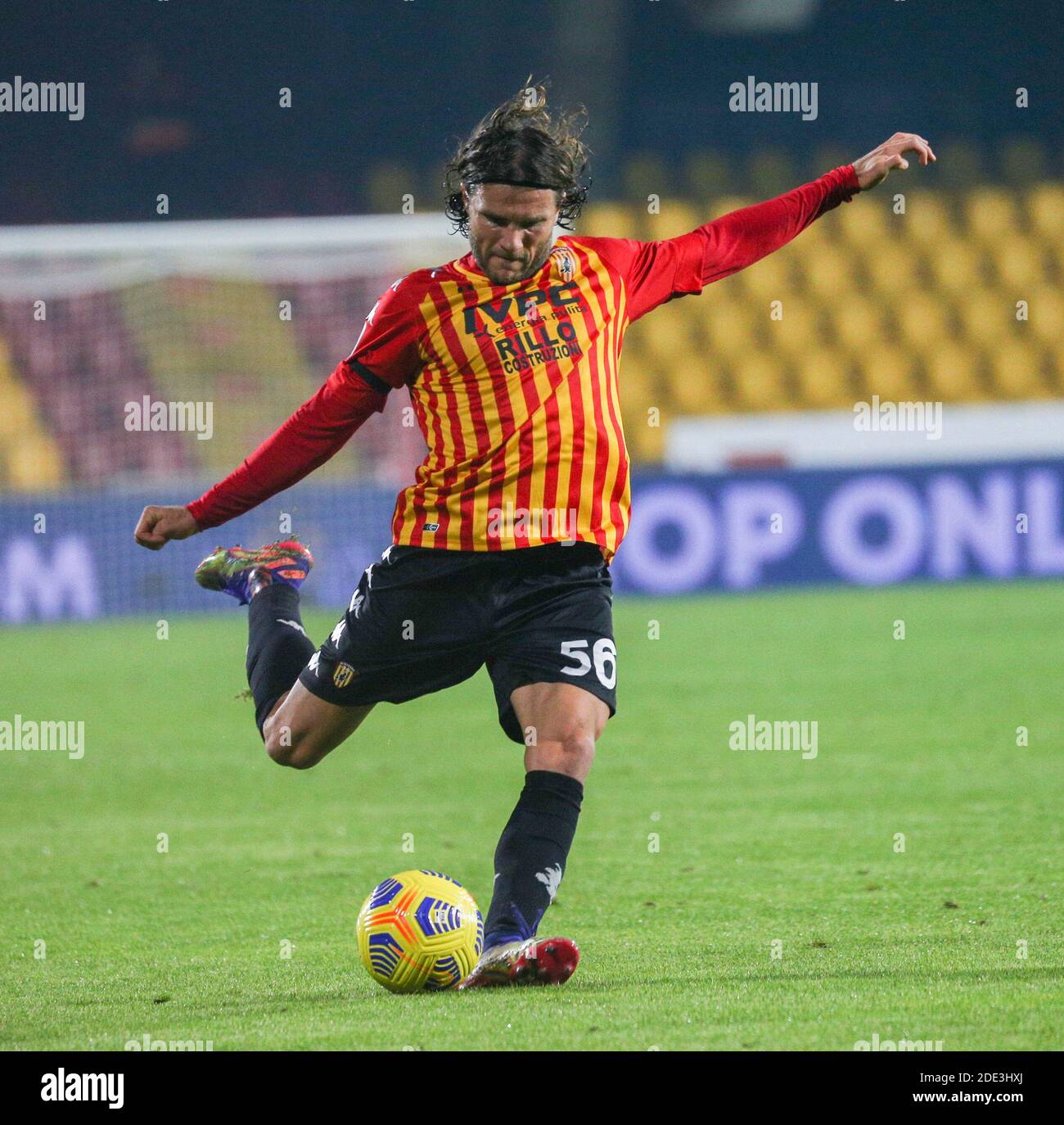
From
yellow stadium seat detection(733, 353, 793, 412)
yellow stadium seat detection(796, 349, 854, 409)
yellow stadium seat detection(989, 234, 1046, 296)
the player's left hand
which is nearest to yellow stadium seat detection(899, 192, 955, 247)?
yellow stadium seat detection(989, 234, 1046, 296)

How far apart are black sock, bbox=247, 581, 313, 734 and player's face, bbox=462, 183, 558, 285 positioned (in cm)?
137

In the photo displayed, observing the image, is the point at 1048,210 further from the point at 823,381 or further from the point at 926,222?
the point at 823,381

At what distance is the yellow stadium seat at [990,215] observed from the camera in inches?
854

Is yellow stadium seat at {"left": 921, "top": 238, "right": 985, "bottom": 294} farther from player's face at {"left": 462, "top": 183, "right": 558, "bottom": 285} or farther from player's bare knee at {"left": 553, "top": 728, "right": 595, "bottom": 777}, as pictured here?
player's bare knee at {"left": 553, "top": 728, "right": 595, "bottom": 777}

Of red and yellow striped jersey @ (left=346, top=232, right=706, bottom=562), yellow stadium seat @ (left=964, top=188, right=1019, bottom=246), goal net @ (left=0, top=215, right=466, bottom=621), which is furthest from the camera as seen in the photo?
yellow stadium seat @ (left=964, top=188, right=1019, bottom=246)

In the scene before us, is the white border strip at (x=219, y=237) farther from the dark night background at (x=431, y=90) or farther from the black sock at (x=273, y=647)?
the black sock at (x=273, y=647)

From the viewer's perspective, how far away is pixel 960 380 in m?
20.9

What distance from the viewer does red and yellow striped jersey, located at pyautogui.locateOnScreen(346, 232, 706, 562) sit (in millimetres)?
4441

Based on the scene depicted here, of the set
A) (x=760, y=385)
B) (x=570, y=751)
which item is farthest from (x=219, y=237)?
(x=570, y=751)

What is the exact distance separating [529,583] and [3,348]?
1702cm

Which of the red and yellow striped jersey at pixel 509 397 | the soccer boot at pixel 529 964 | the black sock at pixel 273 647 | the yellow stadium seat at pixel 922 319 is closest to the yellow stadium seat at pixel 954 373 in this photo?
the yellow stadium seat at pixel 922 319

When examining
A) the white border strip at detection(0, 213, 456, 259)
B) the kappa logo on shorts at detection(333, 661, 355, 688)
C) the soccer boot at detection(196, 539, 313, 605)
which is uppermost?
the white border strip at detection(0, 213, 456, 259)

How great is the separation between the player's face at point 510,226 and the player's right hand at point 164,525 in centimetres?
107

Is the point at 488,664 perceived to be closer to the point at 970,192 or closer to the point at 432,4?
the point at 970,192
